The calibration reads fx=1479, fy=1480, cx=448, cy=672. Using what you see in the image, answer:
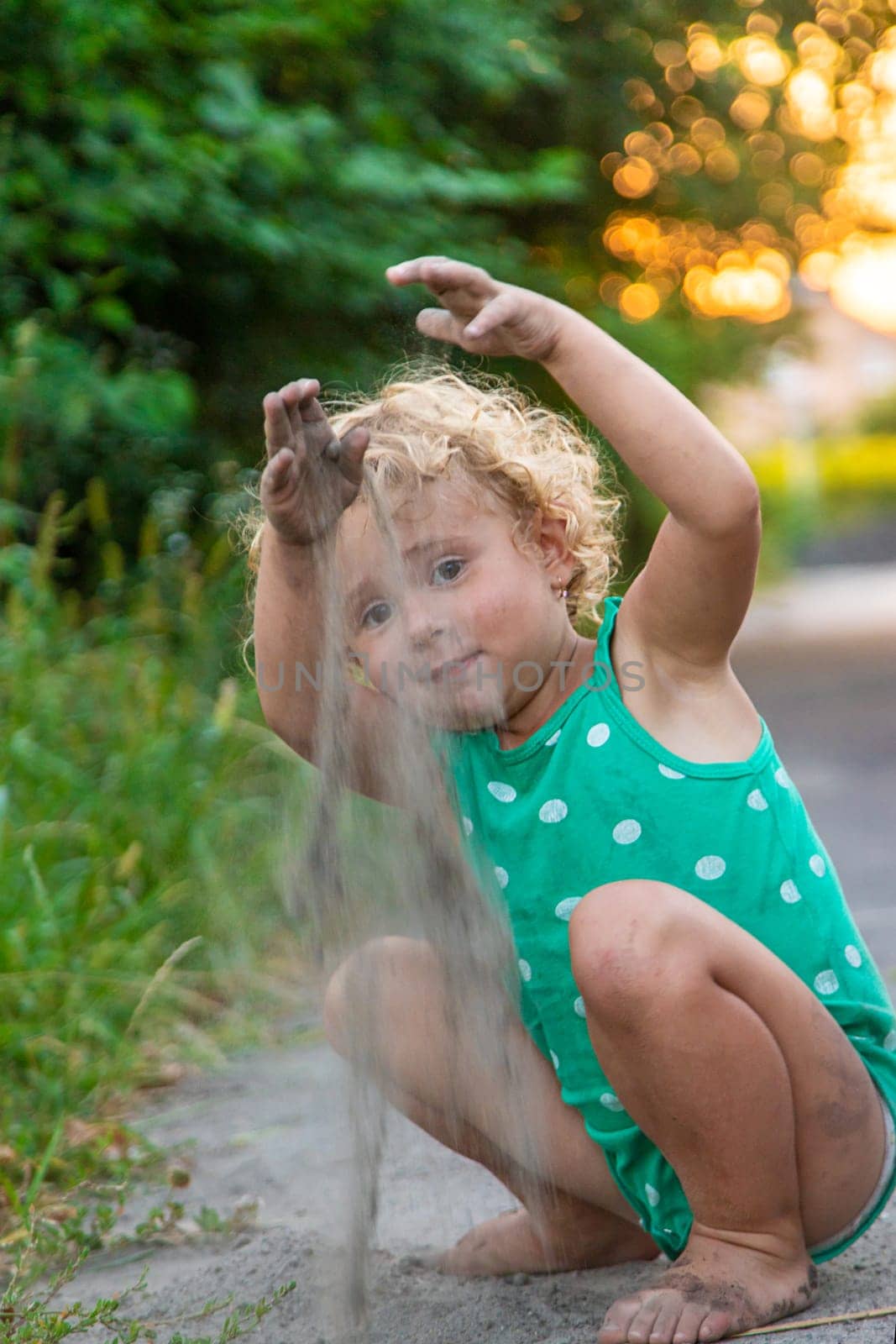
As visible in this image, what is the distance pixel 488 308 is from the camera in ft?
5.75

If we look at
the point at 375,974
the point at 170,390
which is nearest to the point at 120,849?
the point at 170,390

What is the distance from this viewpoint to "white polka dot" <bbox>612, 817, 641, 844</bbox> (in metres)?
1.80

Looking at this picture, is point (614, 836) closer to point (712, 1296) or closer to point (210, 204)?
point (712, 1296)

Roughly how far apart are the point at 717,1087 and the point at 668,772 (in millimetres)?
383

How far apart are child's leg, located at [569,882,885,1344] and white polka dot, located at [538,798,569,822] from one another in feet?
0.62

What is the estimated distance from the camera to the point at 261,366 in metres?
4.67

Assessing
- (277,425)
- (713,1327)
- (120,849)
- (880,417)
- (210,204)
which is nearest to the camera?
(713,1327)

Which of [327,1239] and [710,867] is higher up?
[710,867]

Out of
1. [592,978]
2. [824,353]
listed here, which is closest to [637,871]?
[592,978]

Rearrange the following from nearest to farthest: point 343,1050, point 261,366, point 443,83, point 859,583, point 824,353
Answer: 1. point 343,1050
2. point 261,366
3. point 443,83
4. point 824,353
5. point 859,583

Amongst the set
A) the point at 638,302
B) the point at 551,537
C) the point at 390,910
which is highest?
the point at 638,302

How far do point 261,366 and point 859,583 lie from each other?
1423cm

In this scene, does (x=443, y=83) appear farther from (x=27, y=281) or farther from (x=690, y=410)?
(x=690, y=410)

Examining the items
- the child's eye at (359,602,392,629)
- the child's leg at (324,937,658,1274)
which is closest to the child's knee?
the child's leg at (324,937,658,1274)
